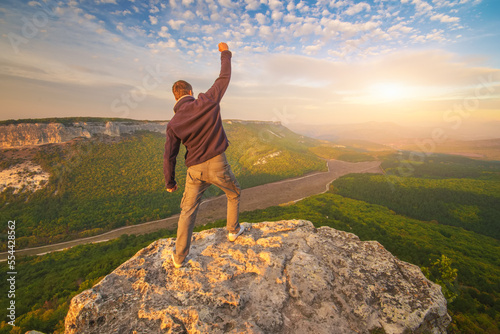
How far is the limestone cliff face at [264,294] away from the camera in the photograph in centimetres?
308

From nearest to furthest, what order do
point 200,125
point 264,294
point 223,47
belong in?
point 264,294 < point 200,125 < point 223,47

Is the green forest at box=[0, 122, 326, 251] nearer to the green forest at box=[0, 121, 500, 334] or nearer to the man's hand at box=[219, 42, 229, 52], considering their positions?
the green forest at box=[0, 121, 500, 334]

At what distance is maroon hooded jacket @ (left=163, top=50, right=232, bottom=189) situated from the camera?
3.71 metres

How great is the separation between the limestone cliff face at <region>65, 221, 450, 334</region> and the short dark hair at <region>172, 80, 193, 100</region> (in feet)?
12.2

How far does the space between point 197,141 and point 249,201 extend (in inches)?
1302

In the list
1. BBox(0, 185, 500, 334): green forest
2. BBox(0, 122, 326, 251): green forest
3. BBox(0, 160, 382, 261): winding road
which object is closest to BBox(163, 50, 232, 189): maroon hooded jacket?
BBox(0, 185, 500, 334): green forest

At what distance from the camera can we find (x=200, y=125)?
3.74 m

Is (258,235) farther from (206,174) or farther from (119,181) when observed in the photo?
(119,181)

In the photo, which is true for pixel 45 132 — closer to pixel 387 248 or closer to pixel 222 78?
pixel 222 78

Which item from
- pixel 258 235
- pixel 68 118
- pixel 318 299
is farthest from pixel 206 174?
pixel 68 118

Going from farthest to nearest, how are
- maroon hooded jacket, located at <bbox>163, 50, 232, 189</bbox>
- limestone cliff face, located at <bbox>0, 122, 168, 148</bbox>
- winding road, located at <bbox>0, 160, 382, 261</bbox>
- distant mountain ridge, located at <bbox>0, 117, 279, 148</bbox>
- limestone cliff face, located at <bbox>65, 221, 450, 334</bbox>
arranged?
distant mountain ridge, located at <bbox>0, 117, 279, 148</bbox> → limestone cliff face, located at <bbox>0, 122, 168, 148</bbox> → winding road, located at <bbox>0, 160, 382, 261</bbox> → maroon hooded jacket, located at <bbox>163, 50, 232, 189</bbox> → limestone cliff face, located at <bbox>65, 221, 450, 334</bbox>

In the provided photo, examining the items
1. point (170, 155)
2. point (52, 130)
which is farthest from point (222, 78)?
point (52, 130)

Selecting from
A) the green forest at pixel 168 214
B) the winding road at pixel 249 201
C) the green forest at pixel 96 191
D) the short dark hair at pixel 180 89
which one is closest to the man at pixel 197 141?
the short dark hair at pixel 180 89

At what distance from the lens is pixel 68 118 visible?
4272 cm
